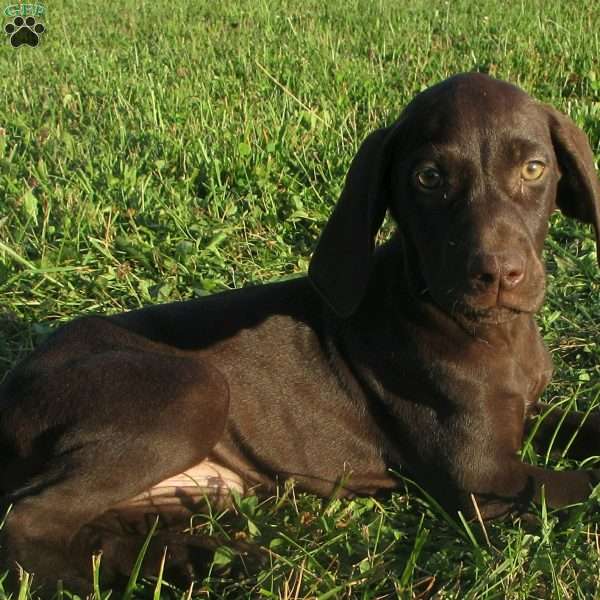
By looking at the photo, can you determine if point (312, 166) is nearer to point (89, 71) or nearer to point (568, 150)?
point (568, 150)

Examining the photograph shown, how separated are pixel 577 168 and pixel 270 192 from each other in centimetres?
230

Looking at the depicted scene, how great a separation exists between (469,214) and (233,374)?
103cm

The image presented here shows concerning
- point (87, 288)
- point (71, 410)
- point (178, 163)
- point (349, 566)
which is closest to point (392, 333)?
point (349, 566)

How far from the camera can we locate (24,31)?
10641 mm

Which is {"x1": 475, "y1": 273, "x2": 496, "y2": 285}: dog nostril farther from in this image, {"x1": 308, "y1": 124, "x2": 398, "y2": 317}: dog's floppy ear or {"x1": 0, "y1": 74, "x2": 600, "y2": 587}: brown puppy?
{"x1": 308, "y1": 124, "x2": 398, "y2": 317}: dog's floppy ear

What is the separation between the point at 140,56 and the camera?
862 centimetres

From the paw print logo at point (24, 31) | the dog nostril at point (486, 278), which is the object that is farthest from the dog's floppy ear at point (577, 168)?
the paw print logo at point (24, 31)

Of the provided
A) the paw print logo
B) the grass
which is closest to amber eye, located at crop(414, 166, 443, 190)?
the grass

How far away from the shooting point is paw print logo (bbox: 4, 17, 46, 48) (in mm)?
10164

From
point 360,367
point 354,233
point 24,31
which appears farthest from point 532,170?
point 24,31

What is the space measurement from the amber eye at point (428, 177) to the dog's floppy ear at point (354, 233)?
7.1 inches

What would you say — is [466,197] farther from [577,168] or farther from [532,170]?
[577,168]

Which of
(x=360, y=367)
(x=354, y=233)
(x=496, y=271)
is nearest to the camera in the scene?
(x=496, y=271)

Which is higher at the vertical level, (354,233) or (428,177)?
(428,177)
